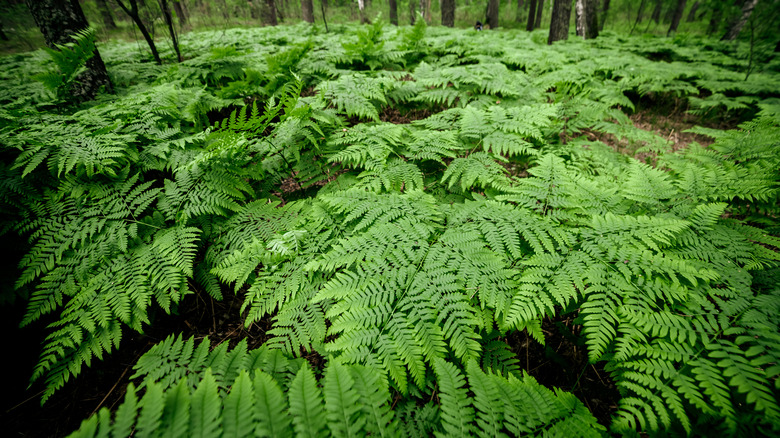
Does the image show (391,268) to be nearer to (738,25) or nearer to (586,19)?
(586,19)

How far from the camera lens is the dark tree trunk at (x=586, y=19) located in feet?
32.9

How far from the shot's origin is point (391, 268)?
1.82 meters

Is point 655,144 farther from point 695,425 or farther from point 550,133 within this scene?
point 695,425

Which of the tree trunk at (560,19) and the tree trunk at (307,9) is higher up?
the tree trunk at (307,9)

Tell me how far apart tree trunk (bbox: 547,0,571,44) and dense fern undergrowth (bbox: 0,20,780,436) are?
27.4ft

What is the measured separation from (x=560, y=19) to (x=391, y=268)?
1212cm

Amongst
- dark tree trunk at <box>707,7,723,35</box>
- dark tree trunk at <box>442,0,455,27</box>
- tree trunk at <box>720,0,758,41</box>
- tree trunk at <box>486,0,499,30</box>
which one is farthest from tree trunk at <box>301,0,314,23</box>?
dark tree trunk at <box>707,7,723,35</box>

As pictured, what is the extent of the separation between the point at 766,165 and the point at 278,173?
16.6ft

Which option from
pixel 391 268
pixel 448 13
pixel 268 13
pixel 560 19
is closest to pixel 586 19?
pixel 560 19

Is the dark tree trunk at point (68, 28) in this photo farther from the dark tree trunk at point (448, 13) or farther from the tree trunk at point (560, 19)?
the dark tree trunk at point (448, 13)

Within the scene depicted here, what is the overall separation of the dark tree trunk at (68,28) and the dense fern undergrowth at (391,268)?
1.95 ft

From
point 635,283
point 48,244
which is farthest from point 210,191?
point 635,283

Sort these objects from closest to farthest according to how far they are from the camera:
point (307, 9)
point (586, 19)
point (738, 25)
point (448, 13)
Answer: point (586, 19) → point (738, 25) → point (448, 13) → point (307, 9)

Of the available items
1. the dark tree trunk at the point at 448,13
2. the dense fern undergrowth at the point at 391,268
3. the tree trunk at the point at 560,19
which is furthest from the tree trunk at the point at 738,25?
the dense fern undergrowth at the point at 391,268
